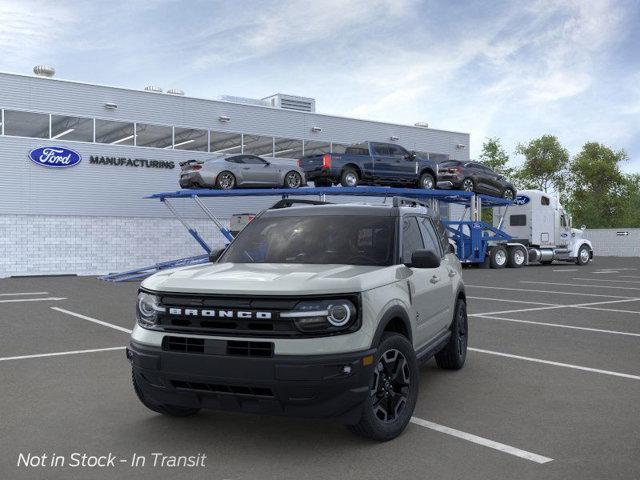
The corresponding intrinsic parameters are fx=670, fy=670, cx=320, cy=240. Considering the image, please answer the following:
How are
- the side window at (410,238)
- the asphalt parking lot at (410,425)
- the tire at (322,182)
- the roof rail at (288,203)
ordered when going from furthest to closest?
the tire at (322,182), the roof rail at (288,203), the side window at (410,238), the asphalt parking lot at (410,425)

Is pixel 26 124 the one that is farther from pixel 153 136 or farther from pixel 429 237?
pixel 429 237

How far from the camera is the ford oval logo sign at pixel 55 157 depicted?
26359mm

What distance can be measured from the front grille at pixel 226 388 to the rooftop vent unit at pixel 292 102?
30898 millimetres

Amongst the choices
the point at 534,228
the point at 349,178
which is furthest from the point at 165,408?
the point at 534,228

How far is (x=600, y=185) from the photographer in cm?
7369

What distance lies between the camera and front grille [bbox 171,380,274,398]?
14.1ft

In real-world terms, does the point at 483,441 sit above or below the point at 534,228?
below

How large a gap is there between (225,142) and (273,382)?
28.2m

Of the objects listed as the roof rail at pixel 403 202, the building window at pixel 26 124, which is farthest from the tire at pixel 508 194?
the roof rail at pixel 403 202

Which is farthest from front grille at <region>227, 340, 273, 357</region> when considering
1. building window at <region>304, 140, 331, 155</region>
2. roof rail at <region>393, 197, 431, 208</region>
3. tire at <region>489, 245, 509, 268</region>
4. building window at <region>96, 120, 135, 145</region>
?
building window at <region>304, 140, 331, 155</region>

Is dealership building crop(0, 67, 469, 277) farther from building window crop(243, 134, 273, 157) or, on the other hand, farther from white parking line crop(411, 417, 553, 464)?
white parking line crop(411, 417, 553, 464)

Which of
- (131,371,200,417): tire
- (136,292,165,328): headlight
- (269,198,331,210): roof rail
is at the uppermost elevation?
(269,198,331,210): roof rail

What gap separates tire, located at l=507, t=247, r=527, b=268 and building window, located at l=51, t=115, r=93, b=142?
1903cm

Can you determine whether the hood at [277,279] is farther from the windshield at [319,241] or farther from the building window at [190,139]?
the building window at [190,139]
